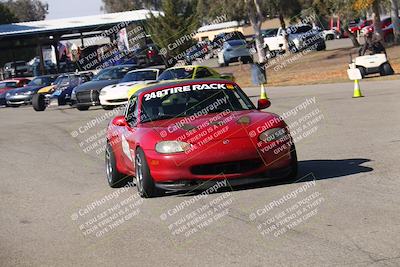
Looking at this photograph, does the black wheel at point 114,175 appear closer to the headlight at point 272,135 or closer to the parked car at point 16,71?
the headlight at point 272,135

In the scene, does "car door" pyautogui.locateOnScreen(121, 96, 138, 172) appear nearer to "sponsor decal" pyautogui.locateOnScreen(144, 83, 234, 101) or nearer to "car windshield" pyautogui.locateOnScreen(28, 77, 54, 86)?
"sponsor decal" pyautogui.locateOnScreen(144, 83, 234, 101)

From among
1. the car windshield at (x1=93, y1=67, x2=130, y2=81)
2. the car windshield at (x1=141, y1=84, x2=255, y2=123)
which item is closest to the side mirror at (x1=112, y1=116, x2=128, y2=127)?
the car windshield at (x1=141, y1=84, x2=255, y2=123)

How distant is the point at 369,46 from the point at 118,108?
363 inches

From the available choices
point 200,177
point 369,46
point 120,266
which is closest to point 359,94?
point 369,46

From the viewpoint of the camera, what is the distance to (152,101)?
1067 centimetres

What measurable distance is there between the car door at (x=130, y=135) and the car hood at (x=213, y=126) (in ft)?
0.78

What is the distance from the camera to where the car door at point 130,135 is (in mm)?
10038

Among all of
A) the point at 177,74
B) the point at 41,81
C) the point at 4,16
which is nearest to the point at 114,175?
the point at 177,74

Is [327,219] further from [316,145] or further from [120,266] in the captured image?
[316,145]

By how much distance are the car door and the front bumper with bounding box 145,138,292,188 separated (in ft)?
2.25

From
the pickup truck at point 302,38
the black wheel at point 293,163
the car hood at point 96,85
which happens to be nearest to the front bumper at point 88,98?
the car hood at point 96,85

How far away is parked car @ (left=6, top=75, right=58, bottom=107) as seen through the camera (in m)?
38.0

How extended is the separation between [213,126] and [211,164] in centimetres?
46

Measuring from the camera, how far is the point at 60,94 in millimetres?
32500
